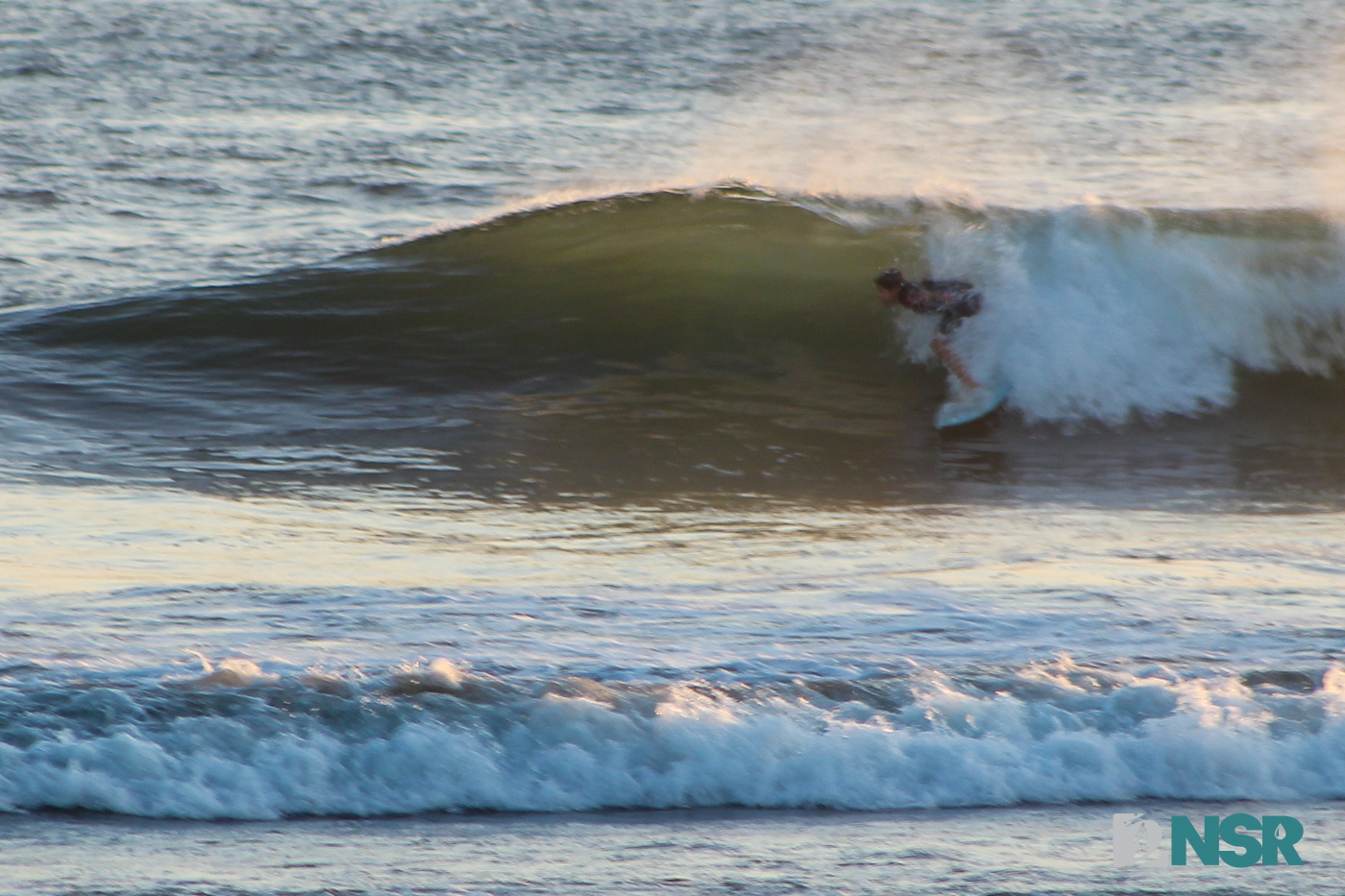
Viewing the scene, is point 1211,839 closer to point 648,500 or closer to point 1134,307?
point 648,500

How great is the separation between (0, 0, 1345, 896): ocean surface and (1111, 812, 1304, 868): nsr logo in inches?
2.2

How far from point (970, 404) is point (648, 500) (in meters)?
3.13

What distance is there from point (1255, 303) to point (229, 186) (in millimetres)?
9644

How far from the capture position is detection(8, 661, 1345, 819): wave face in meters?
3.86

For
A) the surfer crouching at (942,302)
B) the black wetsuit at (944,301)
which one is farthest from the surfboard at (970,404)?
the black wetsuit at (944,301)

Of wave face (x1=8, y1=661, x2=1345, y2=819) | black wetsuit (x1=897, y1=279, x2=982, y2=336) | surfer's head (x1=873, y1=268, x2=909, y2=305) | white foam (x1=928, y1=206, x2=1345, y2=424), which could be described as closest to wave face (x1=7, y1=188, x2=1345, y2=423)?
white foam (x1=928, y1=206, x2=1345, y2=424)

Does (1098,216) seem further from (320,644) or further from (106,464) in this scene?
(320,644)

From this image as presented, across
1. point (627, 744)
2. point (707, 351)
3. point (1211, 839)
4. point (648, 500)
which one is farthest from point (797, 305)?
point (1211, 839)

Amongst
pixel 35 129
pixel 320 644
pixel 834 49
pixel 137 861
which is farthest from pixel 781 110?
pixel 137 861

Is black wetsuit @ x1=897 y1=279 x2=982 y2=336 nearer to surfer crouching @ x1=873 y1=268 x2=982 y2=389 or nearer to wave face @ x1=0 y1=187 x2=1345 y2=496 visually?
surfer crouching @ x1=873 y1=268 x2=982 y2=389

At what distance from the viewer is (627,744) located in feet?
13.3

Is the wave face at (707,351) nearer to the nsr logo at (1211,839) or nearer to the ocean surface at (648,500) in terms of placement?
the ocean surface at (648,500)

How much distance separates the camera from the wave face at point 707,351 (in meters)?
8.45

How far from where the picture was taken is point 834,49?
25.1 metres
